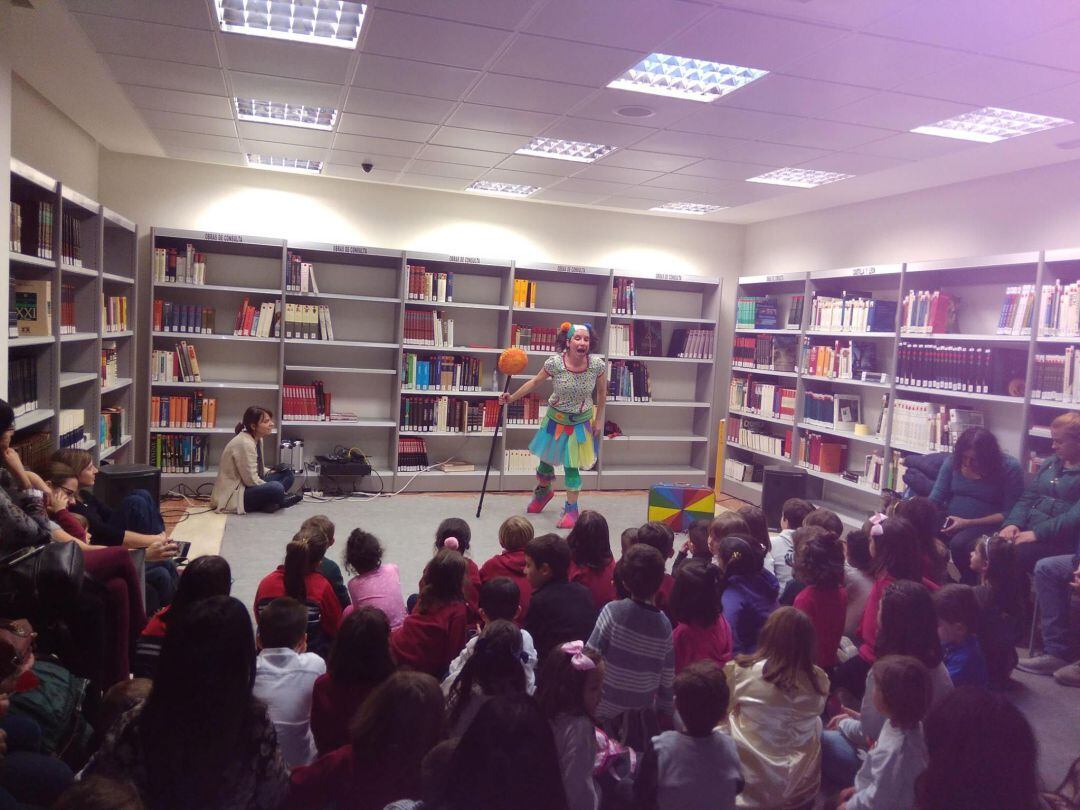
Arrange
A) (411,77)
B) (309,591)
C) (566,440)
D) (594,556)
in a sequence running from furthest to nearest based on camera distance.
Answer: (566,440) → (411,77) → (594,556) → (309,591)

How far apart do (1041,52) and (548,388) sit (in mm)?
5088

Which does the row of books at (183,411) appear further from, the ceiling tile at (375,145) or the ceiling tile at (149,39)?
the ceiling tile at (149,39)

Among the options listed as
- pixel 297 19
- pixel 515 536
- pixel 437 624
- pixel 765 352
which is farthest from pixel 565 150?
pixel 437 624

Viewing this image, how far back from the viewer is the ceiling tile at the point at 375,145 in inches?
208

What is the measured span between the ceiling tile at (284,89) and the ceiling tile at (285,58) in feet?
0.26

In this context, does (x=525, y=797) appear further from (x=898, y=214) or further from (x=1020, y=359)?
(x=898, y=214)

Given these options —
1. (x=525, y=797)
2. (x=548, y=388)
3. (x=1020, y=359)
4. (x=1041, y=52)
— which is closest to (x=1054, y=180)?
(x=1020, y=359)

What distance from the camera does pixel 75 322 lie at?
5.09 metres

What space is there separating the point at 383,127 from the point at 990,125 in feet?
12.0

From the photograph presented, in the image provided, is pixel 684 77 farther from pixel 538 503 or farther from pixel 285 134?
pixel 538 503

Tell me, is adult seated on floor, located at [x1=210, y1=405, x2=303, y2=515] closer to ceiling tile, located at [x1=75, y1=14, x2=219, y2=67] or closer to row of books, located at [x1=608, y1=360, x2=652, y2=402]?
ceiling tile, located at [x1=75, y1=14, x2=219, y2=67]

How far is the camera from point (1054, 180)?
4.98m

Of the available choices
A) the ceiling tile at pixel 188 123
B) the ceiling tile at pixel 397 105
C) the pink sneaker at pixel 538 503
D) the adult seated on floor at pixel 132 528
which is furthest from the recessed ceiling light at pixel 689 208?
the adult seated on floor at pixel 132 528

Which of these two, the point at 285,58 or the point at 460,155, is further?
the point at 460,155
